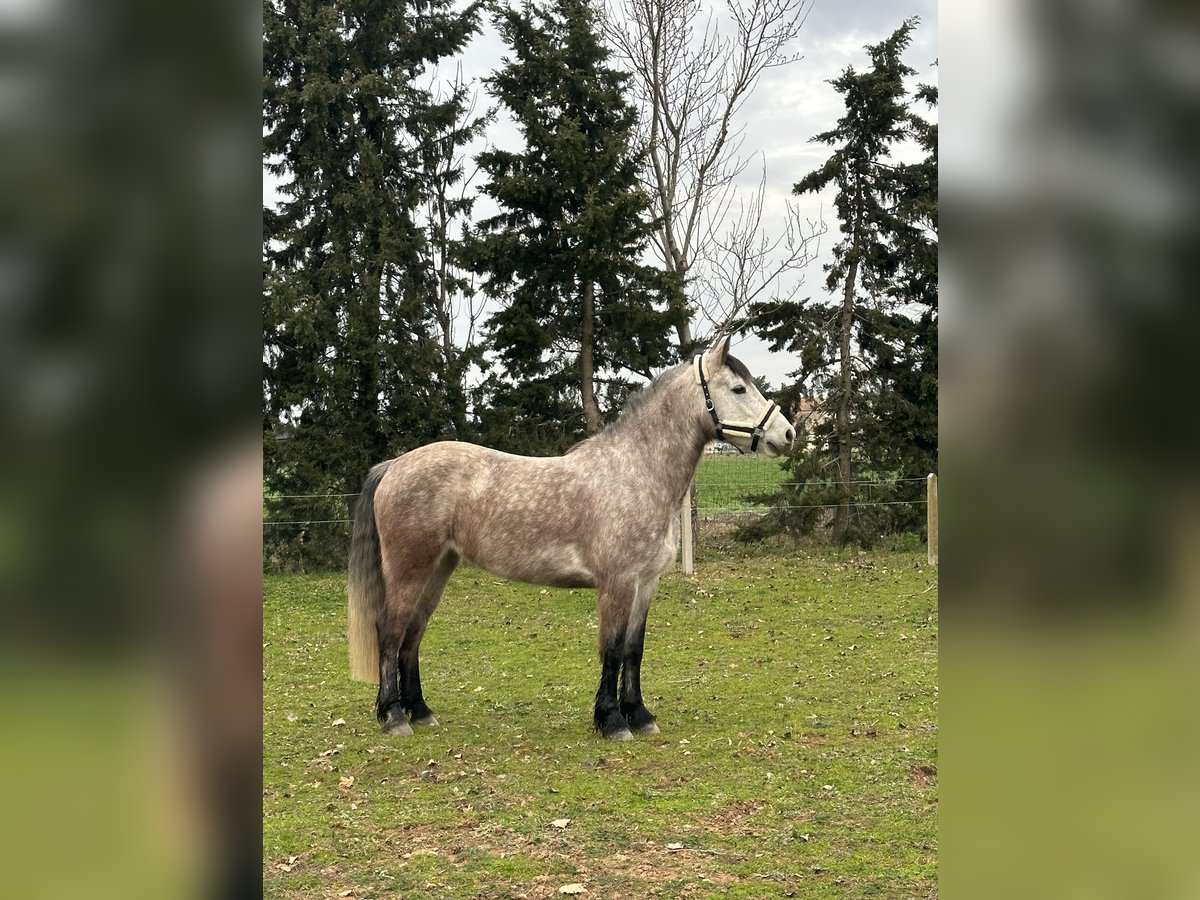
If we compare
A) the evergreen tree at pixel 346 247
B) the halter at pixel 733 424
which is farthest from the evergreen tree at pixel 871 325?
the halter at pixel 733 424

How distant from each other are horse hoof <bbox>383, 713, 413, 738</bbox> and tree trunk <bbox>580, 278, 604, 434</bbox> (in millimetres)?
8015

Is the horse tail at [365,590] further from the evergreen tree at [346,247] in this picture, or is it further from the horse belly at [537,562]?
the evergreen tree at [346,247]

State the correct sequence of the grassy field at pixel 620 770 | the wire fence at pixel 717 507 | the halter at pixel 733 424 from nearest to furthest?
the grassy field at pixel 620 770 → the halter at pixel 733 424 → the wire fence at pixel 717 507

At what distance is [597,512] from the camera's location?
532 cm

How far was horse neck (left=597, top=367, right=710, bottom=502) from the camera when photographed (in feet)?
17.7

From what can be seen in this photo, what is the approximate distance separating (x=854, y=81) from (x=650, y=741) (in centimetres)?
1264

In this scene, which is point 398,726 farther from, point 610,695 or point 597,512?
point 597,512

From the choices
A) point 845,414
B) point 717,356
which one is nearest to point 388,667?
point 717,356

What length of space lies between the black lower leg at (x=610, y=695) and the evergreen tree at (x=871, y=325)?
366 inches

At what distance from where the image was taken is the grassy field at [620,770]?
11.3 feet
